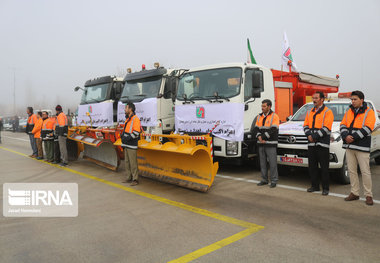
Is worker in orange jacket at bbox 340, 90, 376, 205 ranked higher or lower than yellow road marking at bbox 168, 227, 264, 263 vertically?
higher

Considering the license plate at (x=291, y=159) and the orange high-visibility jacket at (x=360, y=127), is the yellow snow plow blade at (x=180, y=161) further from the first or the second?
the orange high-visibility jacket at (x=360, y=127)

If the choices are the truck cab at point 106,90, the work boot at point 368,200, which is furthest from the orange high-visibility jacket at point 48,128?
the work boot at point 368,200

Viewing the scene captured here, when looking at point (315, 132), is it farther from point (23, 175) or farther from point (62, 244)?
point (23, 175)

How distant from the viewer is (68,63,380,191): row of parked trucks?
253 inches

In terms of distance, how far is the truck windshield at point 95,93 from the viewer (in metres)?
10.8

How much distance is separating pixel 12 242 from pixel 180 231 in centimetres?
213

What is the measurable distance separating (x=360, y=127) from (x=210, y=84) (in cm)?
347

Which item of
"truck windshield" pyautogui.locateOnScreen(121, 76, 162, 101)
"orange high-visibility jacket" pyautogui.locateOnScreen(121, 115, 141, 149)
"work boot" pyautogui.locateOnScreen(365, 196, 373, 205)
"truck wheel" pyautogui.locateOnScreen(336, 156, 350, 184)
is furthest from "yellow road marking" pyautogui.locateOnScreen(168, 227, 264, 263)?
"truck windshield" pyautogui.locateOnScreen(121, 76, 162, 101)

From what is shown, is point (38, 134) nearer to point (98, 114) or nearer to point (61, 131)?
point (61, 131)

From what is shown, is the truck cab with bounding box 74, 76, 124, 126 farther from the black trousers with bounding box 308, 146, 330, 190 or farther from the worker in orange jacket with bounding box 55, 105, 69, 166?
the black trousers with bounding box 308, 146, 330, 190

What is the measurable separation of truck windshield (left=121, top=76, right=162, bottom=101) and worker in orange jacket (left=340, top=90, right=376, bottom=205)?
5.01 metres

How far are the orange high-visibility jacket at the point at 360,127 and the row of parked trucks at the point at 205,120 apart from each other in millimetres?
861

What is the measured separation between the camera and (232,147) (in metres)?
7.11

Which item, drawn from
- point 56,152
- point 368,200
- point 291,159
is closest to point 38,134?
point 56,152
